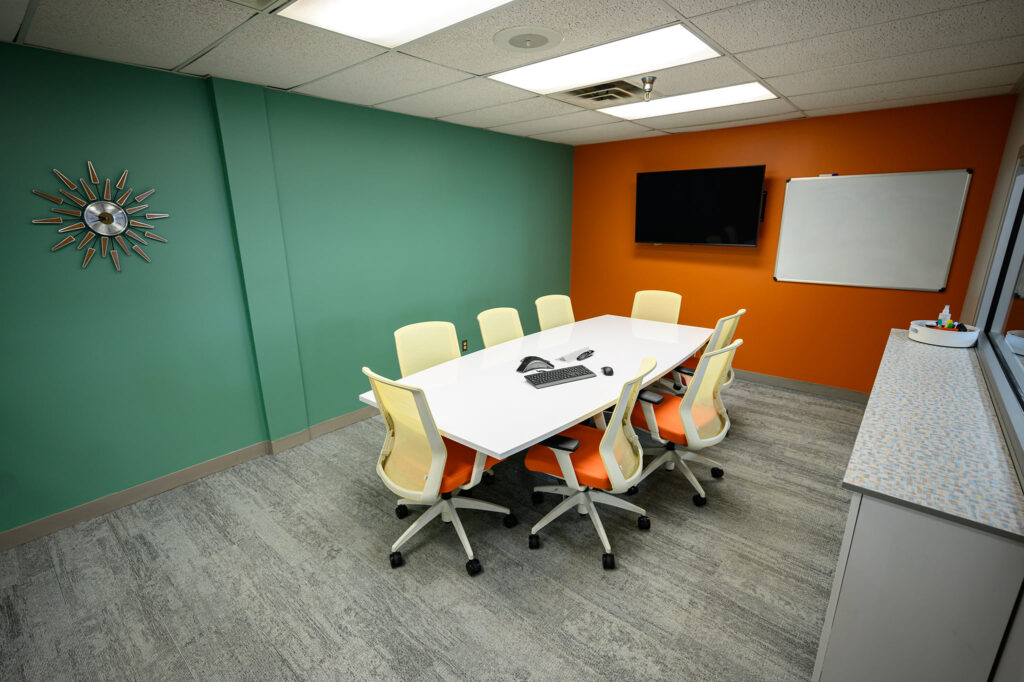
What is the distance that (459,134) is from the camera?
4.34 metres

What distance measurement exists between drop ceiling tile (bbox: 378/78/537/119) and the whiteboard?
287cm

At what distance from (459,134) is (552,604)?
4.03 m

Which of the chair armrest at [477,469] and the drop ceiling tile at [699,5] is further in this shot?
the chair armrest at [477,469]

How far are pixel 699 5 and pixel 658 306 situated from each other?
2798 millimetres

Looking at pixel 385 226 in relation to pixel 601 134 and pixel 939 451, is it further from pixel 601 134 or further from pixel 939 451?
pixel 939 451

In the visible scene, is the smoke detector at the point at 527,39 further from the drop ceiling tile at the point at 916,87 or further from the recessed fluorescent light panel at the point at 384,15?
the drop ceiling tile at the point at 916,87

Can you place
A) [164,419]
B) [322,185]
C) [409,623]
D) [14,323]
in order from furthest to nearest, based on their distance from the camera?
[322,185] → [164,419] → [14,323] → [409,623]

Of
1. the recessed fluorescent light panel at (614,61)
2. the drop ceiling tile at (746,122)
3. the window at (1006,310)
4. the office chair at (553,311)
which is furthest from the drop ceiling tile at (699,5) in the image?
the drop ceiling tile at (746,122)

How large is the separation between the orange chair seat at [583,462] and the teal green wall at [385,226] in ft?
6.85

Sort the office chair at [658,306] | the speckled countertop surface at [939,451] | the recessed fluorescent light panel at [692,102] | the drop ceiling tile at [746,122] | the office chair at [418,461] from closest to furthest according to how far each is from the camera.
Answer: the speckled countertop surface at [939,451] < the office chair at [418,461] < the recessed fluorescent light panel at [692,102] < the drop ceiling tile at [746,122] < the office chair at [658,306]

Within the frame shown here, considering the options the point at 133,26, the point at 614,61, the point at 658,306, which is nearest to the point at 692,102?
the point at 614,61

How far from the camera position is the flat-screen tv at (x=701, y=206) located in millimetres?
4324

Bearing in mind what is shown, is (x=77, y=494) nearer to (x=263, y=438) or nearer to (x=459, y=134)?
(x=263, y=438)

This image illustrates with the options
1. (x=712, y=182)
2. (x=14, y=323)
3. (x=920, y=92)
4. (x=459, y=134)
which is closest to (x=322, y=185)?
(x=459, y=134)
